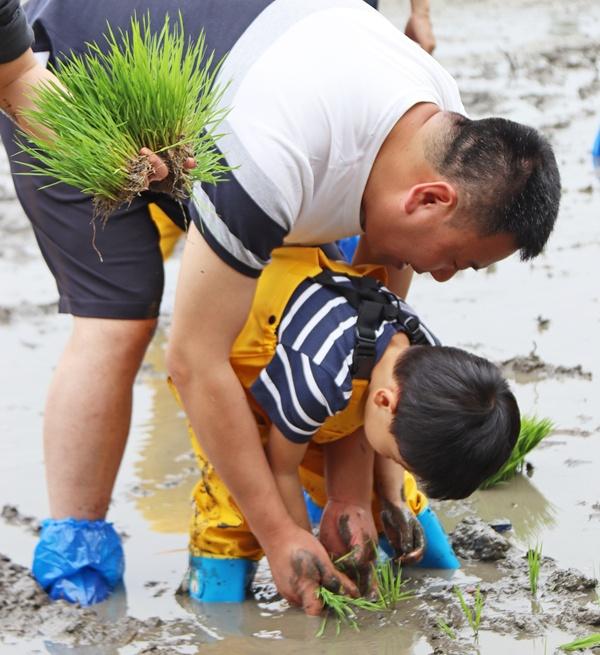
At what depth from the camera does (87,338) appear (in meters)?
3.15

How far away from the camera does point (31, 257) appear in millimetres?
5797

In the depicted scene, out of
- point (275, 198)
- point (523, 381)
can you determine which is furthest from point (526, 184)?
point (523, 381)

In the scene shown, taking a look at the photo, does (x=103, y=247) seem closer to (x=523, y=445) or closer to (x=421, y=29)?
(x=523, y=445)

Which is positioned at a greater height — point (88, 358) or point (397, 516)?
point (88, 358)

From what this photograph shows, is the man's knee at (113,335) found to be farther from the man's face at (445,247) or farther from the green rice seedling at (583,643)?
the green rice seedling at (583,643)

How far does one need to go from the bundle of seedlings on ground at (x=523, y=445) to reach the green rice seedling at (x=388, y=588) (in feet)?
1.84

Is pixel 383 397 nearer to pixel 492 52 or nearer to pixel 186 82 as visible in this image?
pixel 186 82

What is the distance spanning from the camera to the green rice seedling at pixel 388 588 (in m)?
2.97

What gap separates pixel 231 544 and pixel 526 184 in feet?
3.58

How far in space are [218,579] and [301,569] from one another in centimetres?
23

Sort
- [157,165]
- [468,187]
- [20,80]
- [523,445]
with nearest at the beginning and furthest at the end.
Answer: [157,165] < [20,80] < [468,187] < [523,445]

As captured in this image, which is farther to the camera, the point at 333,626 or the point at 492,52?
the point at 492,52

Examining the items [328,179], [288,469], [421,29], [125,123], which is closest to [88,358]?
[288,469]

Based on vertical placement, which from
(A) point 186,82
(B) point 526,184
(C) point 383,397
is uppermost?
(A) point 186,82
